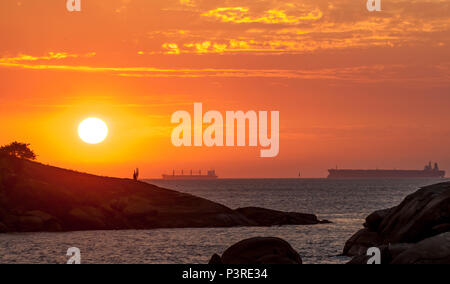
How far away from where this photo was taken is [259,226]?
291ft

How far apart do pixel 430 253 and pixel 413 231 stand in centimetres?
1272

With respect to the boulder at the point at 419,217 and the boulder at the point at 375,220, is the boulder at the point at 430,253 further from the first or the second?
the boulder at the point at 375,220

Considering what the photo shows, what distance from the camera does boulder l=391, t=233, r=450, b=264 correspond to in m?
24.1

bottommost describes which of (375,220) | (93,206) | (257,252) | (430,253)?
(93,206)

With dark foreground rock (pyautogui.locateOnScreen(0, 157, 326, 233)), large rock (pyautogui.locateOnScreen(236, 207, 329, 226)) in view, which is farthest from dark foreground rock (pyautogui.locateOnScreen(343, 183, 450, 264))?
large rock (pyautogui.locateOnScreen(236, 207, 329, 226))

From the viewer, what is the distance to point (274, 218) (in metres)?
93.4

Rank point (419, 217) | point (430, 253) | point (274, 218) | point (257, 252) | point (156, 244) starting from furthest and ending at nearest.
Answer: point (274, 218), point (156, 244), point (419, 217), point (257, 252), point (430, 253)

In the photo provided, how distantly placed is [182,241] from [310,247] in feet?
43.6

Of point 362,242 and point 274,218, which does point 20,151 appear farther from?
point 362,242

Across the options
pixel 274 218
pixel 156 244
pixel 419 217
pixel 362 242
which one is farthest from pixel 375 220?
pixel 274 218

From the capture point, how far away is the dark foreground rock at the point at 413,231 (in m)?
24.9
